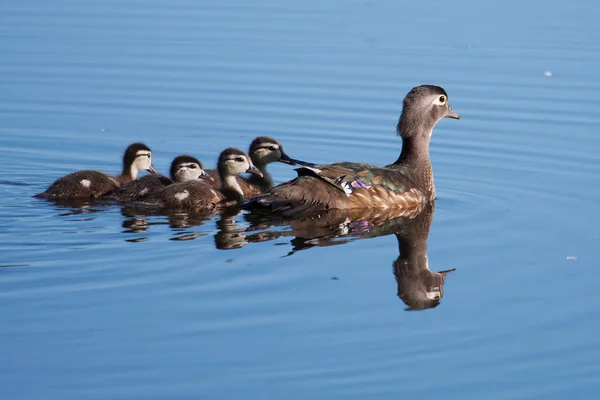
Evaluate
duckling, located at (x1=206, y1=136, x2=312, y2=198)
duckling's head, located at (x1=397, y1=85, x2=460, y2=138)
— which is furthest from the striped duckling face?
duckling's head, located at (x1=397, y1=85, x2=460, y2=138)

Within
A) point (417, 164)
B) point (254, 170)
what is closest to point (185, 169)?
point (254, 170)

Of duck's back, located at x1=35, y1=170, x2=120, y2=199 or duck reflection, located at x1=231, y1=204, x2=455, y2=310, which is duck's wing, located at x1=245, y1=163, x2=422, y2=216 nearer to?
duck reflection, located at x1=231, y1=204, x2=455, y2=310

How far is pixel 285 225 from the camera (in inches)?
453

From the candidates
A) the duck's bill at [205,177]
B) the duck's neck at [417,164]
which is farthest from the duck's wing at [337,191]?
the duck's bill at [205,177]

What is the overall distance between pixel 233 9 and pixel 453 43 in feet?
16.9

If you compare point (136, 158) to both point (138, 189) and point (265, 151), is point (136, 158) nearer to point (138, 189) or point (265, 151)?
point (138, 189)

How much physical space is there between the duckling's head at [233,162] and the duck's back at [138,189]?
64 centimetres

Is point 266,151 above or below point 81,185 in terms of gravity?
above

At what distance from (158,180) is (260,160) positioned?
142 centimetres

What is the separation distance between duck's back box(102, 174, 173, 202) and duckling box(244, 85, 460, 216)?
3.14 feet

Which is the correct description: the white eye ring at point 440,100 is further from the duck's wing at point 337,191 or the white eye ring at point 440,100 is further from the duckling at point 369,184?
the duck's wing at point 337,191

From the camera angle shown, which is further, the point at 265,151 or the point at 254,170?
the point at 265,151

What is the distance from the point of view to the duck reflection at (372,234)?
9.45m

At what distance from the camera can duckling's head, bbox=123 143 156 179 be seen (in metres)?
13.0
